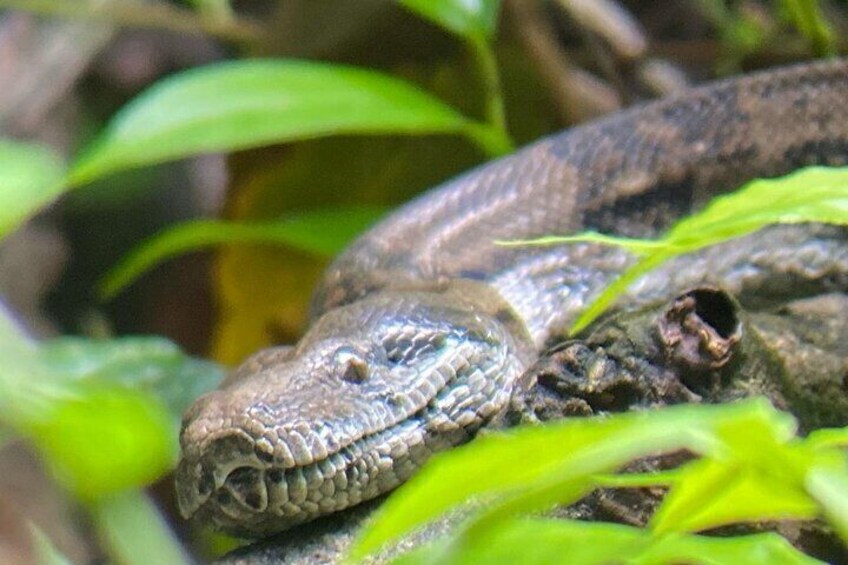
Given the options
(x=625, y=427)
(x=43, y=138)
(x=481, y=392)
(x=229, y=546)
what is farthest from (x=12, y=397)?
(x=43, y=138)

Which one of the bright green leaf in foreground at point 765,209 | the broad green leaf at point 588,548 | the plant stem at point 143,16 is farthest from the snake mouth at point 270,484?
the plant stem at point 143,16

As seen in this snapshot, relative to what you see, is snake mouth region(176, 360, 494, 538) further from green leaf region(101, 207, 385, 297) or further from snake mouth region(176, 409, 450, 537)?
green leaf region(101, 207, 385, 297)

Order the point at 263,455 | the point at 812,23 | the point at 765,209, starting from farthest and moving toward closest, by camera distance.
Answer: the point at 812,23 < the point at 263,455 < the point at 765,209

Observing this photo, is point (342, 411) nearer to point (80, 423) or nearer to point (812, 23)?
point (80, 423)

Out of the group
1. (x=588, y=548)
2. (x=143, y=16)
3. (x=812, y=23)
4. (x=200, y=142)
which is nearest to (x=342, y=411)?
(x=200, y=142)

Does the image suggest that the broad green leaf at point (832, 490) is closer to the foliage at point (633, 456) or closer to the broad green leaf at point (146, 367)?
the foliage at point (633, 456)

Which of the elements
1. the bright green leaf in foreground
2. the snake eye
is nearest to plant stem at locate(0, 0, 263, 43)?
the snake eye
